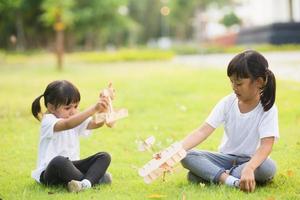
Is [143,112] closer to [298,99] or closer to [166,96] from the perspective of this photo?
[166,96]

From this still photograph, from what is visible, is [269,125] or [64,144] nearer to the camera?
[269,125]

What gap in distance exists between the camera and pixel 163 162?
369cm

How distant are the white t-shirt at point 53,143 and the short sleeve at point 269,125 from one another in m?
1.29

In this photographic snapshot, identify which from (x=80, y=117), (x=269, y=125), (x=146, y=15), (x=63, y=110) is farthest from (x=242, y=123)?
(x=146, y=15)

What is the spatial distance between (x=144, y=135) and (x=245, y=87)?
2.82 metres

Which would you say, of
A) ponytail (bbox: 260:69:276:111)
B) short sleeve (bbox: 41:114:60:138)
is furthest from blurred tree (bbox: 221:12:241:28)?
short sleeve (bbox: 41:114:60:138)

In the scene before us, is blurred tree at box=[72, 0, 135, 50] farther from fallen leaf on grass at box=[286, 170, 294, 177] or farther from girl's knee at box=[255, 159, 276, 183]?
girl's knee at box=[255, 159, 276, 183]

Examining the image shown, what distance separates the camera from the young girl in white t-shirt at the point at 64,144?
397 cm

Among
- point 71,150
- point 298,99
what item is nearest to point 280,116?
point 298,99

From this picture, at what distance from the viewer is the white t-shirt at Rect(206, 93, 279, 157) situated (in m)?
3.93

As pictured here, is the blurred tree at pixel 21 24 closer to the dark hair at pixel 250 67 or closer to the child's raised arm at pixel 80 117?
the child's raised arm at pixel 80 117

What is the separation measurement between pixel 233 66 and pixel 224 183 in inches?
32.2

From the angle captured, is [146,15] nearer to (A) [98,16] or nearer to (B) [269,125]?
(A) [98,16]

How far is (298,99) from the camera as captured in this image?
27.7 feet
